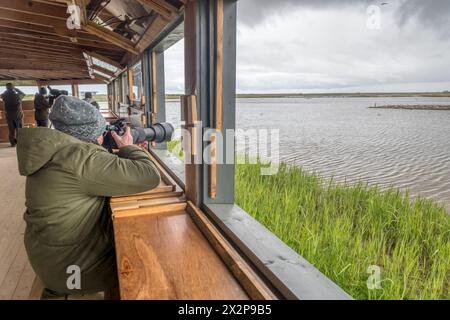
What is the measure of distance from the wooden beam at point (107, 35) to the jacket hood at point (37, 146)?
69.5 inches

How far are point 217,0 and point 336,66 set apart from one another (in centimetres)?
127

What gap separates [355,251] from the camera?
187cm

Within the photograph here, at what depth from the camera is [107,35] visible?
2898 millimetres

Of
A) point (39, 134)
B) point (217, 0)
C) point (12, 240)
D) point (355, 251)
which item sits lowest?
point (12, 240)

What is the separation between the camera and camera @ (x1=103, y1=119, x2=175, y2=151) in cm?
168

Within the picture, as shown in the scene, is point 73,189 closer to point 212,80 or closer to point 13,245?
point 212,80

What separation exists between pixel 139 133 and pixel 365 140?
4.22 metres

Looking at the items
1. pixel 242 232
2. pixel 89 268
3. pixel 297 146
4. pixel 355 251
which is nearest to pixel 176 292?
pixel 242 232

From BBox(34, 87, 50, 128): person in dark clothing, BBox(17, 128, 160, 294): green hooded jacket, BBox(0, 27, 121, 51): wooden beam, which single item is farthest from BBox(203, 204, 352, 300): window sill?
BBox(34, 87, 50, 128): person in dark clothing

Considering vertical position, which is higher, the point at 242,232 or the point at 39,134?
the point at 39,134

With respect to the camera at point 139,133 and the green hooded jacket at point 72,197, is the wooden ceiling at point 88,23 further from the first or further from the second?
→ the green hooded jacket at point 72,197

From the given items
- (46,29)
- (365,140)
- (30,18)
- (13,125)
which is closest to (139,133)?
(30,18)

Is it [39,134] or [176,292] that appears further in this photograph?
[39,134]

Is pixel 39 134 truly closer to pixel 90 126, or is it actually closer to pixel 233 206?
pixel 90 126
